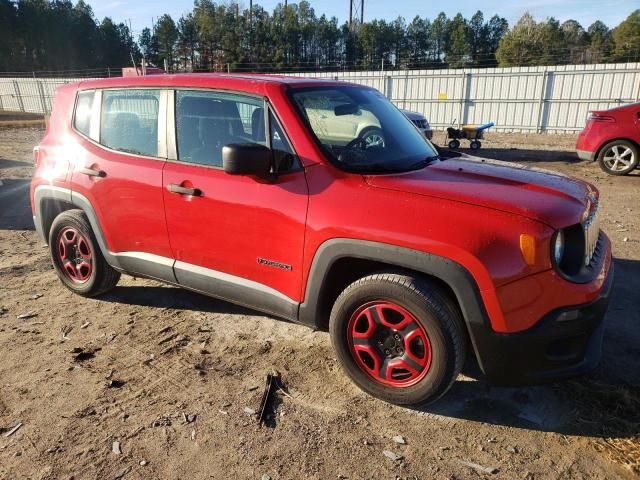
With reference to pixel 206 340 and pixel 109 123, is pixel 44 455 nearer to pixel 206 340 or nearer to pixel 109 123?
pixel 206 340

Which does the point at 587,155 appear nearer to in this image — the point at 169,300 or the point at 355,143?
the point at 355,143

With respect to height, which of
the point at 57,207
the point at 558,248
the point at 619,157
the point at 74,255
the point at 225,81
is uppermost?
the point at 225,81

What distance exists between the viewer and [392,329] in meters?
2.73

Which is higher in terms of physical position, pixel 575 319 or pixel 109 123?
pixel 109 123

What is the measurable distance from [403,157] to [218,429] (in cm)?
206

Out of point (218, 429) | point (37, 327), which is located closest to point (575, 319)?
point (218, 429)

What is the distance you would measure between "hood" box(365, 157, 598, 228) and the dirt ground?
1153 mm

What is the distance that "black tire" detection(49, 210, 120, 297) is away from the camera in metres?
4.04

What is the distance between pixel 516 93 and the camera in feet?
64.6

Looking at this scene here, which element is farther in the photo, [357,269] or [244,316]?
[244,316]

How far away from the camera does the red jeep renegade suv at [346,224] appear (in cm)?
242

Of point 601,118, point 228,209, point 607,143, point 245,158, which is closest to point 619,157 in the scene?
point 607,143

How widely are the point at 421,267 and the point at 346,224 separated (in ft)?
1.57

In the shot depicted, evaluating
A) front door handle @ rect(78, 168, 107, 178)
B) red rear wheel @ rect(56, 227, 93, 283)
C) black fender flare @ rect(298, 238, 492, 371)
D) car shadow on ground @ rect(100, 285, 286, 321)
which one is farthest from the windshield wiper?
red rear wheel @ rect(56, 227, 93, 283)
